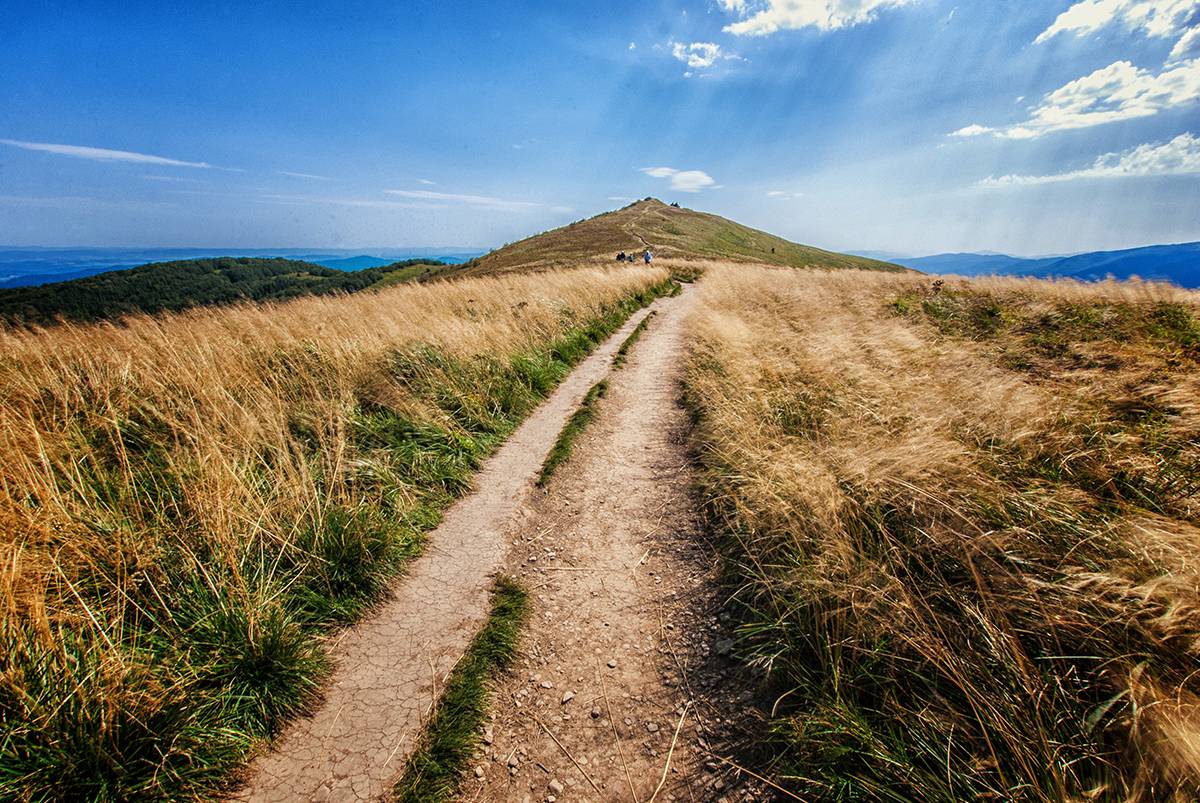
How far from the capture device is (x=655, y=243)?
65.2m

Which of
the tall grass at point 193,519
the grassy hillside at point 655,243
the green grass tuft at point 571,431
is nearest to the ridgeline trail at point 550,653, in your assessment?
the green grass tuft at point 571,431

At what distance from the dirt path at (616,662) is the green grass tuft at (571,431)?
1.02ft

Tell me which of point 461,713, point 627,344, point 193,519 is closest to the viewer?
point 461,713

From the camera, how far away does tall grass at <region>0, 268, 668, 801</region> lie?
7.68 feet

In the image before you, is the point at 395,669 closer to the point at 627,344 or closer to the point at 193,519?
the point at 193,519

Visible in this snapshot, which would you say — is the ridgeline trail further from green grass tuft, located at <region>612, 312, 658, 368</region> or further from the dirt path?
green grass tuft, located at <region>612, 312, 658, 368</region>

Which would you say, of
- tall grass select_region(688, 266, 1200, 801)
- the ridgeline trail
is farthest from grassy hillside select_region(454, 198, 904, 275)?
tall grass select_region(688, 266, 1200, 801)

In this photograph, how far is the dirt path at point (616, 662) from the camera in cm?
266

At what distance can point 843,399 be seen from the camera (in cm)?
599

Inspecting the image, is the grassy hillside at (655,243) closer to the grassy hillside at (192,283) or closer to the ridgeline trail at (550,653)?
the grassy hillside at (192,283)

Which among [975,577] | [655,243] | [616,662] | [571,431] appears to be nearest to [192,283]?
[655,243]

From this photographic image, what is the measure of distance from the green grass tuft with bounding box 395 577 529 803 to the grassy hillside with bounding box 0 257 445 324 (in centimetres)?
4576

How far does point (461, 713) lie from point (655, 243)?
6791 cm

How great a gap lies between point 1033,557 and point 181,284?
126158 millimetres
